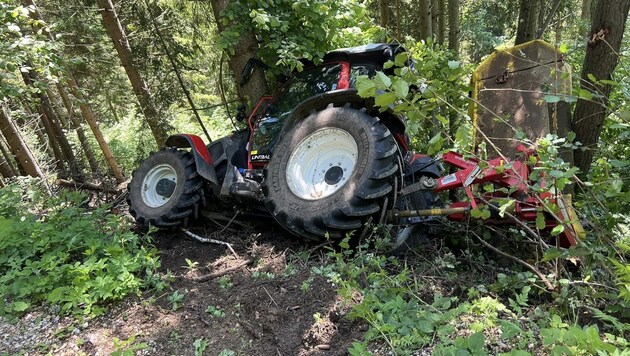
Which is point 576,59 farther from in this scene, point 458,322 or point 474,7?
point 474,7

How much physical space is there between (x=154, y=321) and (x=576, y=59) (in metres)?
6.56

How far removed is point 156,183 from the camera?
4762 millimetres

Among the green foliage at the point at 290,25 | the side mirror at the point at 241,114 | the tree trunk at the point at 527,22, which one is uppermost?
the green foliage at the point at 290,25

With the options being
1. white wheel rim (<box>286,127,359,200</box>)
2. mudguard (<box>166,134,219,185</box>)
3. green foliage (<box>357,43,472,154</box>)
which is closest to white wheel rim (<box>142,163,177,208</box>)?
mudguard (<box>166,134,219,185</box>)

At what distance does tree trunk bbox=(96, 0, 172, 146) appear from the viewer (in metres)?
6.38

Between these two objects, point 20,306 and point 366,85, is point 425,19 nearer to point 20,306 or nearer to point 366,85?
point 366,85

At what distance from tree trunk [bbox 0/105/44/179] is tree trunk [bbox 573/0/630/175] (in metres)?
7.84

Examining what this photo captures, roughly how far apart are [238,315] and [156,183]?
101 inches

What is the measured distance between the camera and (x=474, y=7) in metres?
11.9

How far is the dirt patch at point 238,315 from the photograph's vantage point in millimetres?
2453

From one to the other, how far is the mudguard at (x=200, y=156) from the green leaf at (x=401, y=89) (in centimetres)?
280

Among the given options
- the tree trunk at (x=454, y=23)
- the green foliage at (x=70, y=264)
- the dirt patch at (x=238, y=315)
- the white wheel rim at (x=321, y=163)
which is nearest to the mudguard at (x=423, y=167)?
the white wheel rim at (x=321, y=163)

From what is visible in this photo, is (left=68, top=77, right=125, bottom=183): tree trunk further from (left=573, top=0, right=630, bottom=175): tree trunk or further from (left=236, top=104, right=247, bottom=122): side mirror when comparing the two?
(left=573, top=0, right=630, bottom=175): tree trunk

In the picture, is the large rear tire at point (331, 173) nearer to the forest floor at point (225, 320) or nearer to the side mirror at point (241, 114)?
the forest floor at point (225, 320)
